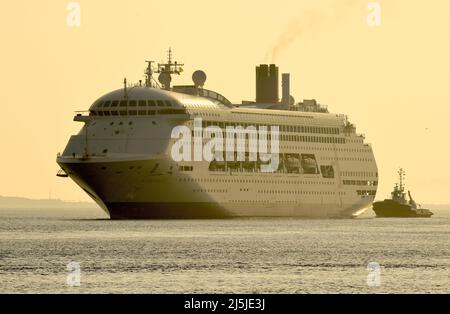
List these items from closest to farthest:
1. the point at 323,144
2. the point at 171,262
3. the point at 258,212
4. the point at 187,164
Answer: the point at 171,262
the point at 187,164
the point at 258,212
the point at 323,144

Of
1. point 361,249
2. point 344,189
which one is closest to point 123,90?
point 344,189

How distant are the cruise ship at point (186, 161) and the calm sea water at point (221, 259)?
4952 mm

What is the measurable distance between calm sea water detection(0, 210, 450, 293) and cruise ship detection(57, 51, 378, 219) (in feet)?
16.2

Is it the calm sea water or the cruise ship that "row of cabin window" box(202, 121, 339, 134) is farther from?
the calm sea water

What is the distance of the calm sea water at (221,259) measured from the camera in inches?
3312

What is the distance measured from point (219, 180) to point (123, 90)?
14461 mm

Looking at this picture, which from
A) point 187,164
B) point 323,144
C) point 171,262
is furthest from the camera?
point 323,144

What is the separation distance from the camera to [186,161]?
16712 centimetres

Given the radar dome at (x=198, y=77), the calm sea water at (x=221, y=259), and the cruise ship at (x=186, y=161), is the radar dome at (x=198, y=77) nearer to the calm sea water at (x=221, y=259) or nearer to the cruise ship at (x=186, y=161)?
the cruise ship at (x=186, y=161)

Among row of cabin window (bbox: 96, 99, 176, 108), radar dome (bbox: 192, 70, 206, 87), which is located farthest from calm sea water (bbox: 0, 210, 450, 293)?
→ radar dome (bbox: 192, 70, 206, 87)

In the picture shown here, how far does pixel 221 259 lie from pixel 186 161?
204 ft
